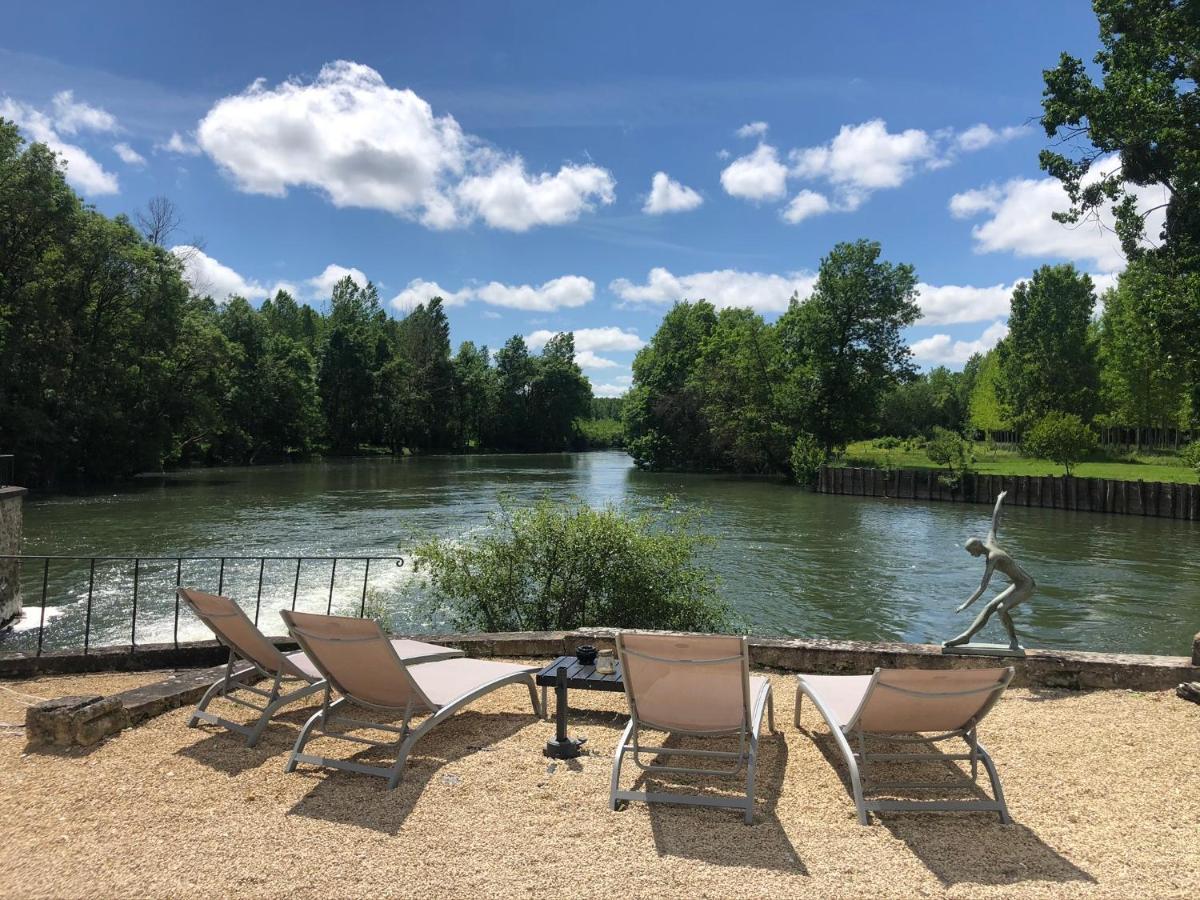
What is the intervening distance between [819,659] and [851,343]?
159 feet

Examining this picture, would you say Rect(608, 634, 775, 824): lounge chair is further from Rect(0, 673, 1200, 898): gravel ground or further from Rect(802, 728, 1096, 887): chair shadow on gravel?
Rect(802, 728, 1096, 887): chair shadow on gravel

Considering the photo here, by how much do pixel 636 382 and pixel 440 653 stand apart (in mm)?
74828

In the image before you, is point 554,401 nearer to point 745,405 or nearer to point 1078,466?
point 745,405

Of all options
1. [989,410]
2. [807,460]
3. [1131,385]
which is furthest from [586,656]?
[989,410]

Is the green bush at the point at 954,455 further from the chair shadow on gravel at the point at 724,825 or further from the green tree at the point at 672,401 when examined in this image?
the chair shadow on gravel at the point at 724,825

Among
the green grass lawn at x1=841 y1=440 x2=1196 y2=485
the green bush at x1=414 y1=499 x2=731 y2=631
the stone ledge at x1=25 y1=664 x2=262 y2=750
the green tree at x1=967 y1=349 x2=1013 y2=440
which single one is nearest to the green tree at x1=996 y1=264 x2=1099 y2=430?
the green tree at x1=967 y1=349 x2=1013 y2=440

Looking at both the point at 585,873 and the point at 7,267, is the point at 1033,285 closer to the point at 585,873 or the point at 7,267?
the point at 7,267

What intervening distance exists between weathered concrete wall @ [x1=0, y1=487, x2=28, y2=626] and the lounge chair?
9.04m

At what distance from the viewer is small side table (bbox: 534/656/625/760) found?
452 centimetres

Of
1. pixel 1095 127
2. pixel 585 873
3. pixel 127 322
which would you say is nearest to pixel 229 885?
pixel 585 873

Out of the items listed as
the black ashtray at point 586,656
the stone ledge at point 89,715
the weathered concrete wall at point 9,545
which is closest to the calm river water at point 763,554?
the weathered concrete wall at point 9,545

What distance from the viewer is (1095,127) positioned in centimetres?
1977

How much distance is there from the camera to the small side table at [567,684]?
4.52m

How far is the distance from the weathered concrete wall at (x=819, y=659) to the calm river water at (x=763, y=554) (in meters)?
1.96
